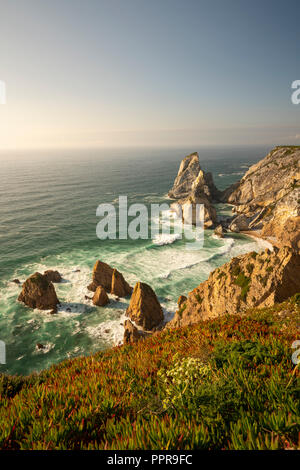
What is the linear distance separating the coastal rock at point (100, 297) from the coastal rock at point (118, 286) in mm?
1713

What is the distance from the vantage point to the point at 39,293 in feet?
99.5

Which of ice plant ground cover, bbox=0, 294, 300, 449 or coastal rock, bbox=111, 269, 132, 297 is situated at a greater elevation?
ice plant ground cover, bbox=0, 294, 300, 449

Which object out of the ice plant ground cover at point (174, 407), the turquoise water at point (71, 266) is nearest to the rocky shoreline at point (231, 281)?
the turquoise water at point (71, 266)

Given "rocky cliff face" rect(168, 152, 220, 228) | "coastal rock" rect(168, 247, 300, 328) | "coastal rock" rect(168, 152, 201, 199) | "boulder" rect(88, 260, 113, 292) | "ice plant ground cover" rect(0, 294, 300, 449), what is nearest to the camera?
"ice plant ground cover" rect(0, 294, 300, 449)

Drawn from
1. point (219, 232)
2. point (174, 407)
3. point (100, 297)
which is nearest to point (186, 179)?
point (219, 232)

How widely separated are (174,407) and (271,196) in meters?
77.9

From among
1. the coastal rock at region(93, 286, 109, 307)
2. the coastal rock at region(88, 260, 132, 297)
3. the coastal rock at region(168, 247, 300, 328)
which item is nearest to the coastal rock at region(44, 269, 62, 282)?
the coastal rock at region(88, 260, 132, 297)

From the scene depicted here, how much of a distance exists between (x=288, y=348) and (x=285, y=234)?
154ft

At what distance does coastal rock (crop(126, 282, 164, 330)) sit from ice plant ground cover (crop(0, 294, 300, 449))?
67.8 ft

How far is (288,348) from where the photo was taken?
5.55 meters

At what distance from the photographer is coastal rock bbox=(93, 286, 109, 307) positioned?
101ft

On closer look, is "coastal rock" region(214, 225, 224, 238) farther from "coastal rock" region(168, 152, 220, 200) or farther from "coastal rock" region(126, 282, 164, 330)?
"coastal rock" region(126, 282, 164, 330)
